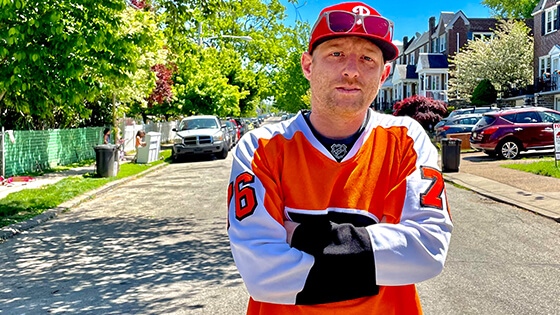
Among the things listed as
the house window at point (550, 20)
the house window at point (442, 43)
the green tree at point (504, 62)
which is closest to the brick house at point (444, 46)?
the house window at point (442, 43)

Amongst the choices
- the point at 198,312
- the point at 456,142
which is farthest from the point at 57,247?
Result: the point at 456,142

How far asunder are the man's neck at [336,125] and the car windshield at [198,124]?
23.4 m

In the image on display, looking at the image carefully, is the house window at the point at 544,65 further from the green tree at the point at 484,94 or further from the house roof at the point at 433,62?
the house roof at the point at 433,62

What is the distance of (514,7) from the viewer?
221ft

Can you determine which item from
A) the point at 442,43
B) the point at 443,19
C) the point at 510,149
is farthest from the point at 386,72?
the point at 442,43

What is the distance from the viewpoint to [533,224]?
919cm

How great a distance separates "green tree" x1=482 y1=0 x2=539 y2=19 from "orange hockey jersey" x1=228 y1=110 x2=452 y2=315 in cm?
7130

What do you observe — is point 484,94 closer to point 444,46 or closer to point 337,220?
point 444,46

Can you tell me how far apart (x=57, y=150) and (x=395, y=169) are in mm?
20430

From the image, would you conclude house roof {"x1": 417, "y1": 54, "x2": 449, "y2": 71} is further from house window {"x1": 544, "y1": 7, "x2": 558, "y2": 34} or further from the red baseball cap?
the red baseball cap

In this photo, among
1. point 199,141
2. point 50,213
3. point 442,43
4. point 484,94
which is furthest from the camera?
point 442,43

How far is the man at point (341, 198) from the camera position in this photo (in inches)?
71.3

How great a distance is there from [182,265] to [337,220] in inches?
202

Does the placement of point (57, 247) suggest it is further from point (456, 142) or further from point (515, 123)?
point (515, 123)
